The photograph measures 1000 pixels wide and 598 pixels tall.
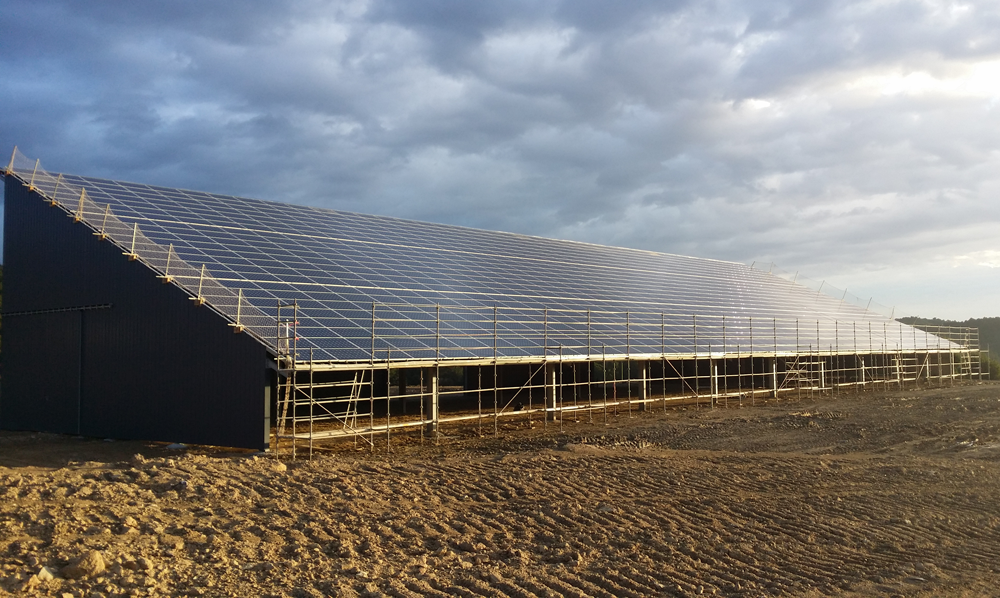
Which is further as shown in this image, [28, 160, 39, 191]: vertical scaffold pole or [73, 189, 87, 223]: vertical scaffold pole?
[28, 160, 39, 191]: vertical scaffold pole

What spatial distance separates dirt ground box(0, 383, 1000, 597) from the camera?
733 cm

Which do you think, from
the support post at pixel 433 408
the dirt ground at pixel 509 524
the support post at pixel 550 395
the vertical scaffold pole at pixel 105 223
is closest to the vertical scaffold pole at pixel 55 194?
the vertical scaffold pole at pixel 105 223

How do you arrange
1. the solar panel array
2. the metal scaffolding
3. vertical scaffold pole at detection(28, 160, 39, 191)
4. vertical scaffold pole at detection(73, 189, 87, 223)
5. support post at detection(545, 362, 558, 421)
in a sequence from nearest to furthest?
the metal scaffolding < the solar panel array < vertical scaffold pole at detection(73, 189, 87, 223) < vertical scaffold pole at detection(28, 160, 39, 191) < support post at detection(545, 362, 558, 421)

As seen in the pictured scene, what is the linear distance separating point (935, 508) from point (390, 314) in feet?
43.2

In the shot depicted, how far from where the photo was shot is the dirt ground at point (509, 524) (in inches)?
289

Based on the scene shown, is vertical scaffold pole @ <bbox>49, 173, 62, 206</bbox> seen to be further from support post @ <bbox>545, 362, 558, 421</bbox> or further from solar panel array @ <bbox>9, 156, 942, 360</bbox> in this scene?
support post @ <bbox>545, 362, 558, 421</bbox>

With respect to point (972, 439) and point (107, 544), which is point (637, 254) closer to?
point (972, 439)

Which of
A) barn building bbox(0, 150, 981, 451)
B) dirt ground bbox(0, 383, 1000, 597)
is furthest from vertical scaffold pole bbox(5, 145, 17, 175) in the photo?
dirt ground bbox(0, 383, 1000, 597)

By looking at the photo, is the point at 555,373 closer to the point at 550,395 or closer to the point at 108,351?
the point at 550,395

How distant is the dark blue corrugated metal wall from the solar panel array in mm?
861

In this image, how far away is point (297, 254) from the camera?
22.0 meters

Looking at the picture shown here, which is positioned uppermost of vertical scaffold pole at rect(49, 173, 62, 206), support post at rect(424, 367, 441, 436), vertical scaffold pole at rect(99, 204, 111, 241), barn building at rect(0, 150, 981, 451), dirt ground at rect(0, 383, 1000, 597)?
vertical scaffold pole at rect(49, 173, 62, 206)

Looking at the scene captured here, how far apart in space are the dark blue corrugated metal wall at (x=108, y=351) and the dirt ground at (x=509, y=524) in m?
1.16

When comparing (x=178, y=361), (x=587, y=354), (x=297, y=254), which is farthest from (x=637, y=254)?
(x=178, y=361)
